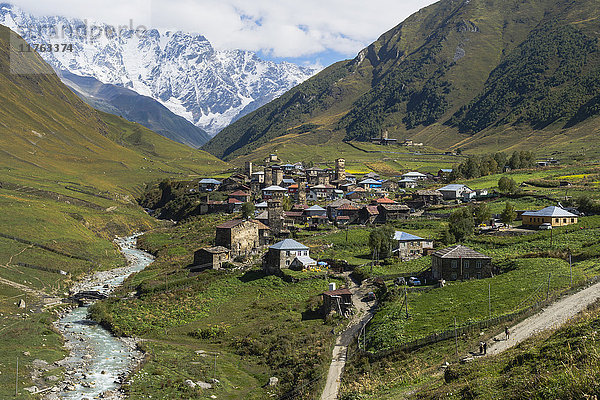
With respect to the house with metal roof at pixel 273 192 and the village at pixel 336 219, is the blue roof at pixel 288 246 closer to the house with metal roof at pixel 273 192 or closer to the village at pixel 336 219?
the village at pixel 336 219

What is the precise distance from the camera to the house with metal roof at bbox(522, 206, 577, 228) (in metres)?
76.4

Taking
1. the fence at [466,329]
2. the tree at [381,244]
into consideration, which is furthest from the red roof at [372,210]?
the fence at [466,329]

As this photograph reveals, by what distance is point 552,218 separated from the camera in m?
76.4

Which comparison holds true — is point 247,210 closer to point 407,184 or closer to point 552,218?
point 552,218

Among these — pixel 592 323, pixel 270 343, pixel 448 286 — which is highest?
pixel 592 323

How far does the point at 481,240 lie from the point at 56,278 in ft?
184

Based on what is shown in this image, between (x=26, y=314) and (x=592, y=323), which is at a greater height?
(x=592, y=323)

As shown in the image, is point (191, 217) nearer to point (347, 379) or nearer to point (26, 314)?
point (26, 314)

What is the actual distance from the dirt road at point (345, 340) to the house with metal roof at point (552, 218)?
32.3 metres

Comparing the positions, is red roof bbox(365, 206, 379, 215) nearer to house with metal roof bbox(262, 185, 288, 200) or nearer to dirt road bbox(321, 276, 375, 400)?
house with metal roof bbox(262, 185, 288, 200)

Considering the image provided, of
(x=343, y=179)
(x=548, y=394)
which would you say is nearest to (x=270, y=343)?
(x=548, y=394)

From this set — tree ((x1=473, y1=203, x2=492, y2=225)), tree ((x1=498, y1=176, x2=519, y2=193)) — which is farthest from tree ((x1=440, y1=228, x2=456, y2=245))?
tree ((x1=498, y1=176, x2=519, y2=193))

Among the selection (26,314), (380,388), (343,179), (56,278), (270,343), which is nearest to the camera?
(380,388)

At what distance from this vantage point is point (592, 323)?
26.7m
